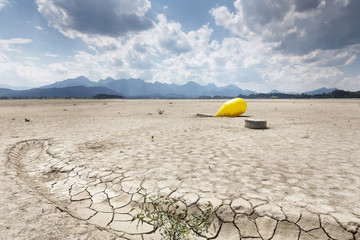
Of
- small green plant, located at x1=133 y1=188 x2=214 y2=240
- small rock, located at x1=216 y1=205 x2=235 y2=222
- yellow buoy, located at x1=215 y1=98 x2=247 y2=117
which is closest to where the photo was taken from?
small green plant, located at x1=133 y1=188 x2=214 y2=240

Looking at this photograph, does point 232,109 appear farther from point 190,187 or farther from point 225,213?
point 225,213

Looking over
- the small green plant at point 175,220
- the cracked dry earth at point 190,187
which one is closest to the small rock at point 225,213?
the cracked dry earth at point 190,187

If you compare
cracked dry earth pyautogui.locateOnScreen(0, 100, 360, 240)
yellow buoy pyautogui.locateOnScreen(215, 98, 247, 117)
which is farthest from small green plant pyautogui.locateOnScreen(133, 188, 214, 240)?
yellow buoy pyautogui.locateOnScreen(215, 98, 247, 117)

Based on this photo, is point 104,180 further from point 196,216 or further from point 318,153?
point 318,153

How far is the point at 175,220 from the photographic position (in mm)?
2605

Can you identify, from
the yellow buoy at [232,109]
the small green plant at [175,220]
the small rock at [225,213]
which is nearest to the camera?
the small green plant at [175,220]

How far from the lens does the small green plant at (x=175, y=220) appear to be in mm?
2378

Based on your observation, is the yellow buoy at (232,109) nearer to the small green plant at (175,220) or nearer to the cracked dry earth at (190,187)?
the cracked dry earth at (190,187)

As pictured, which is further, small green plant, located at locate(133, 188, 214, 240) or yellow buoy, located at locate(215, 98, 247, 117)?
yellow buoy, located at locate(215, 98, 247, 117)

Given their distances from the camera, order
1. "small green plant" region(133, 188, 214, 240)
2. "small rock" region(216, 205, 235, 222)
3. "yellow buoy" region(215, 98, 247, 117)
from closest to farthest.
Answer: "small green plant" region(133, 188, 214, 240), "small rock" region(216, 205, 235, 222), "yellow buoy" region(215, 98, 247, 117)

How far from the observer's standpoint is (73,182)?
3.94m

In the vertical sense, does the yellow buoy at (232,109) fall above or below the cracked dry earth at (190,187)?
above

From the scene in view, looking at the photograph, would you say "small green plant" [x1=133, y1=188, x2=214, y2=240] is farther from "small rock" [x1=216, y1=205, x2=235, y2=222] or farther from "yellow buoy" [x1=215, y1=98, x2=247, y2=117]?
"yellow buoy" [x1=215, y1=98, x2=247, y2=117]

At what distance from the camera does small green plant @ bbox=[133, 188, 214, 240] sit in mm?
2378
